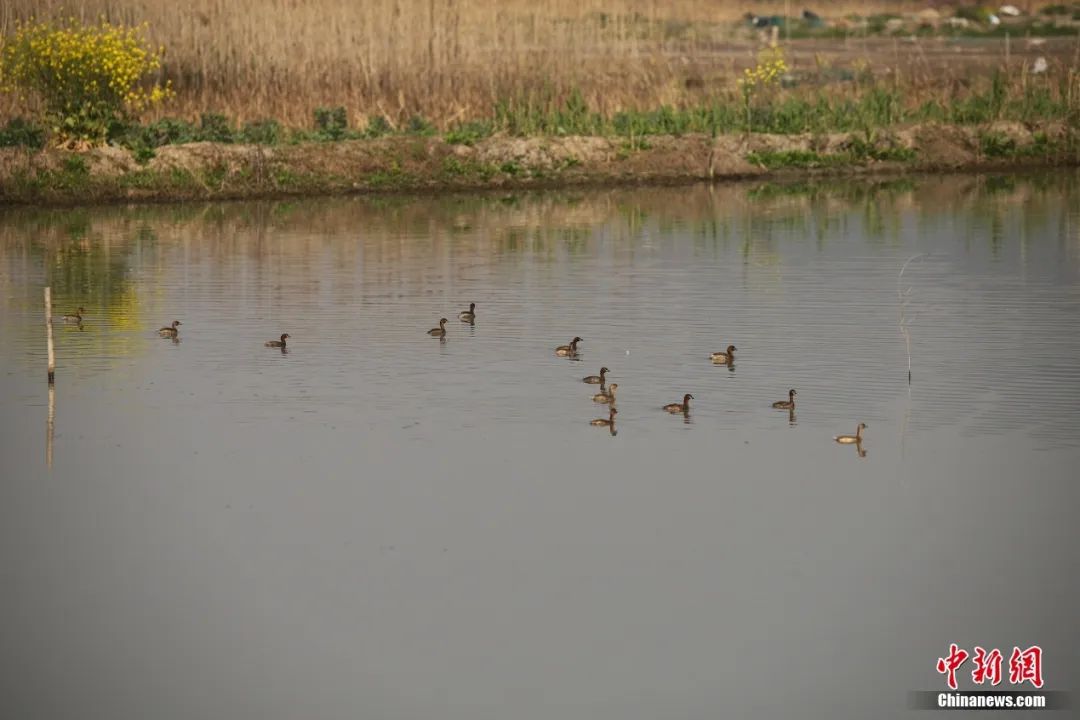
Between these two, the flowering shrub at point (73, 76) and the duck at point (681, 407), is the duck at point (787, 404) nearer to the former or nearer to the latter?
the duck at point (681, 407)

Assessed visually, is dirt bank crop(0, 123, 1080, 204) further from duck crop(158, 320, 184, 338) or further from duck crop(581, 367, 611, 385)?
duck crop(581, 367, 611, 385)

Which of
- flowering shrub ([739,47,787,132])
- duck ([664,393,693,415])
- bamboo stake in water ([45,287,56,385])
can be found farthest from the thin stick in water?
flowering shrub ([739,47,787,132])

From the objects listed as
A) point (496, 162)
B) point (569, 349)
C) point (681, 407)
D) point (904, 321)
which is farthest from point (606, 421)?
point (496, 162)

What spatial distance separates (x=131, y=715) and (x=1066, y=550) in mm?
7346

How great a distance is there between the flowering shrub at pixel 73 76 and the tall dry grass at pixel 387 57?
148 centimetres

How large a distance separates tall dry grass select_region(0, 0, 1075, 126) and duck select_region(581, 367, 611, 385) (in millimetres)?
22720

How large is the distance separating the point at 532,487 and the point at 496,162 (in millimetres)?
26134

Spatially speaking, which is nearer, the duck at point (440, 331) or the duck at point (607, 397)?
the duck at point (607, 397)

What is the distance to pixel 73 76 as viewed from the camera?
42156mm

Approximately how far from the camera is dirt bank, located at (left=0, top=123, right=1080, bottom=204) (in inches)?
1634

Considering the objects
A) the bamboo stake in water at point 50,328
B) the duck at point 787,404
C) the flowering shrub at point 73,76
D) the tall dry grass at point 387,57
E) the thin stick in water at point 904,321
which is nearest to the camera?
the duck at point 787,404

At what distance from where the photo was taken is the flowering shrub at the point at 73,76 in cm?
4178

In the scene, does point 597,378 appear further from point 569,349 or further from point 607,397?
point 569,349
